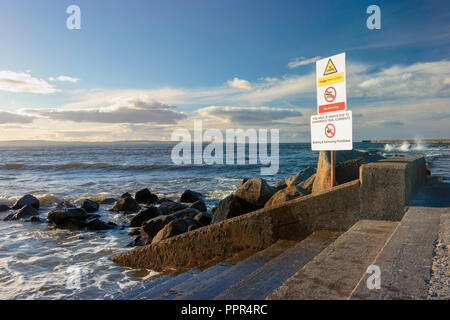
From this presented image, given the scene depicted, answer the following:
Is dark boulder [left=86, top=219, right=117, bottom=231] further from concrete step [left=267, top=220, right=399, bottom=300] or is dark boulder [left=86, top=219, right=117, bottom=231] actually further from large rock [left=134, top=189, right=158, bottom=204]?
concrete step [left=267, top=220, right=399, bottom=300]

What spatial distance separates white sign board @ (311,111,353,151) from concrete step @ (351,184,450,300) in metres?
1.29

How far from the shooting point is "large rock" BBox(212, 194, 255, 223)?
25.1ft

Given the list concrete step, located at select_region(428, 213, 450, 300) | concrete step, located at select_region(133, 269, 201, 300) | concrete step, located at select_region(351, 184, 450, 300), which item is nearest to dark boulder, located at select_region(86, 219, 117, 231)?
concrete step, located at select_region(133, 269, 201, 300)

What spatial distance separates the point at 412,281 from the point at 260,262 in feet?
6.71

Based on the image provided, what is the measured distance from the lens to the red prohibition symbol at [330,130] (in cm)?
456

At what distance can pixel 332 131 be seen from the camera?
457cm

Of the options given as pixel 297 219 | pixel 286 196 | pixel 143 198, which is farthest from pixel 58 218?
pixel 297 219

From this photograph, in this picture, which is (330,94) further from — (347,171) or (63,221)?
(63,221)

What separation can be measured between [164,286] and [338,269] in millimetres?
2384

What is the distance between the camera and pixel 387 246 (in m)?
2.86
